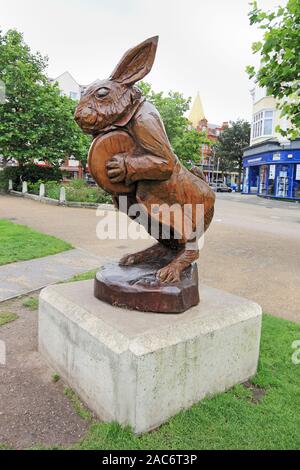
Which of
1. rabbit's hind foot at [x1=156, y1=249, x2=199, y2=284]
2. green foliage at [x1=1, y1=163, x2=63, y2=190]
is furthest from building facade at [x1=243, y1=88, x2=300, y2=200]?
rabbit's hind foot at [x1=156, y1=249, x2=199, y2=284]

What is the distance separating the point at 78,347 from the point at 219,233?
8762 mm

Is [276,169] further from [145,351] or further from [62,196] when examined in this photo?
[145,351]

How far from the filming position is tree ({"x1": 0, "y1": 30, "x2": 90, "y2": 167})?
61.0 ft

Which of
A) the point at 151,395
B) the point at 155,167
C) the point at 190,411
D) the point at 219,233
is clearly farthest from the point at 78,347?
the point at 219,233

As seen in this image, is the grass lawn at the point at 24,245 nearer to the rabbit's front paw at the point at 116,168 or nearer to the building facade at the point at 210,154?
the rabbit's front paw at the point at 116,168

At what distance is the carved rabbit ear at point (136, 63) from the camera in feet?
8.86

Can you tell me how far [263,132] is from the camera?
3244 cm

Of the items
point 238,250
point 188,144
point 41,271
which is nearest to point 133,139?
point 41,271

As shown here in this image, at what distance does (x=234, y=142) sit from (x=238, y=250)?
41260mm

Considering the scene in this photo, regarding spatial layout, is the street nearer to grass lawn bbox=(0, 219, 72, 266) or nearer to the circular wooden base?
grass lawn bbox=(0, 219, 72, 266)

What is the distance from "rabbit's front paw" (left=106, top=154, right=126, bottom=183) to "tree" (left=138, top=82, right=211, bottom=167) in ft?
76.8

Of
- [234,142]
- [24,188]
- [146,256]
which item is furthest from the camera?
[234,142]

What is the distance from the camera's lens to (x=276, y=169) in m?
29.3
